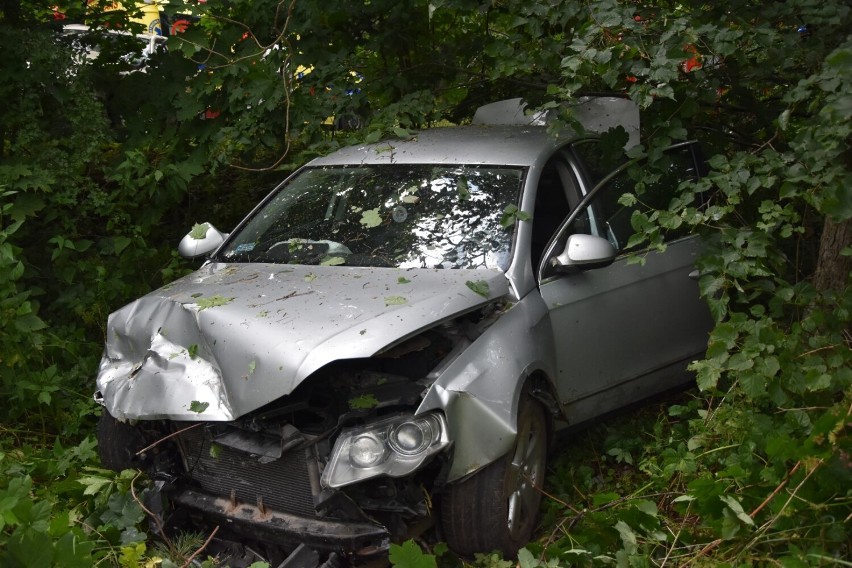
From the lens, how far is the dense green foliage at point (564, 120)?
3.21 meters

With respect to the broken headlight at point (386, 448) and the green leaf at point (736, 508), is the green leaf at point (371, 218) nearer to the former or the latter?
the broken headlight at point (386, 448)

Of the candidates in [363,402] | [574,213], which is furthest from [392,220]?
[363,402]

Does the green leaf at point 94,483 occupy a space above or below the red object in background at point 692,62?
below

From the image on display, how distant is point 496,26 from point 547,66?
119cm

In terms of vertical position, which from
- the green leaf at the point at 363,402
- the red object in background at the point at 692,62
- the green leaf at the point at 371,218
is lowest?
the green leaf at the point at 363,402

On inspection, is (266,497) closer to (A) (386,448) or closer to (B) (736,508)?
A: (A) (386,448)

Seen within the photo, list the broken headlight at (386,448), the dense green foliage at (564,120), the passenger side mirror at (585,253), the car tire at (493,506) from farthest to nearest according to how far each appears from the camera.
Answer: the passenger side mirror at (585,253)
the car tire at (493,506)
the dense green foliage at (564,120)
the broken headlight at (386,448)

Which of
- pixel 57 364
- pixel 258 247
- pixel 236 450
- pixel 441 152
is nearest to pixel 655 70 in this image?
pixel 441 152

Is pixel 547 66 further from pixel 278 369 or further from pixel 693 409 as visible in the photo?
pixel 278 369

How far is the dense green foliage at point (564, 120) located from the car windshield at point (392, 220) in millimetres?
528

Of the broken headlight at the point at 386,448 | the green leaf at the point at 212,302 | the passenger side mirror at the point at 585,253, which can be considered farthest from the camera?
the passenger side mirror at the point at 585,253

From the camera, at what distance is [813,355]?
3463mm

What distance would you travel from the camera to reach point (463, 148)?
4.54 m

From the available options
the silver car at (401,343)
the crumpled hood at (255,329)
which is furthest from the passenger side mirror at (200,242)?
the crumpled hood at (255,329)
